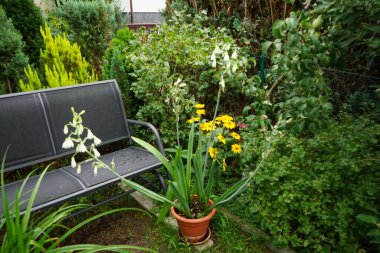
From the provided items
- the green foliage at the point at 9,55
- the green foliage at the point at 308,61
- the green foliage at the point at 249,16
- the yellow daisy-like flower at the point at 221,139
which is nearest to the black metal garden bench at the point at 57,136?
the yellow daisy-like flower at the point at 221,139

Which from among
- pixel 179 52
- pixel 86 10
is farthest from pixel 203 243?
pixel 86 10

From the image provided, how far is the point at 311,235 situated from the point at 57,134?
2.14 metres

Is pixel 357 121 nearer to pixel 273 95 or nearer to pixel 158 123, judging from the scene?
pixel 273 95

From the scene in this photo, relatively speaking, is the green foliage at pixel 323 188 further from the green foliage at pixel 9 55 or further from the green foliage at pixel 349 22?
the green foliage at pixel 9 55

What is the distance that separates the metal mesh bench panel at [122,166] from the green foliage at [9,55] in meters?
1.58

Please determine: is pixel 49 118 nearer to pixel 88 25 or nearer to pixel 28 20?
pixel 28 20

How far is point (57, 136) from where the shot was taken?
2.42 meters

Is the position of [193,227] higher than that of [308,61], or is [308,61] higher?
[308,61]

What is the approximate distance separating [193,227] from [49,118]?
151 cm

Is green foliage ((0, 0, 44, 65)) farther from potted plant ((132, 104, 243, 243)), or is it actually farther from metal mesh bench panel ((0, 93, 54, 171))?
potted plant ((132, 104, 243, 243))

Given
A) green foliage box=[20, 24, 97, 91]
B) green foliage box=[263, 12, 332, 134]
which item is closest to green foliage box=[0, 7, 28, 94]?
green foliage box=[20, 24, 97, 91]

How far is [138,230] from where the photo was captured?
2414 mm

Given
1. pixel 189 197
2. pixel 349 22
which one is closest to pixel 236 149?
pixel 189 197

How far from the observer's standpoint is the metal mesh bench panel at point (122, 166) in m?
2.19
